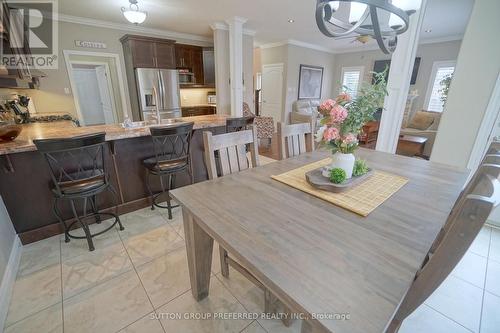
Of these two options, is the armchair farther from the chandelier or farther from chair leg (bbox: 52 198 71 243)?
chair leg (bbox: 52 198 71 243)

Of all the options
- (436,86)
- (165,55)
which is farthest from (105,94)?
(436,86)

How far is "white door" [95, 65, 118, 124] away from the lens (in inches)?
191

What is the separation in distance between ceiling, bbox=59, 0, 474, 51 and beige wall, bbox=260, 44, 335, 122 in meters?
1.12

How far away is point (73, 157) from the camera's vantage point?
2.04 meters

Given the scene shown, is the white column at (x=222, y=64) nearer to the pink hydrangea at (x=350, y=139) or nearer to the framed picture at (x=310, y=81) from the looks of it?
the framed picture at (x=310, y=81)

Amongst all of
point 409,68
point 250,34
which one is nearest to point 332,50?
point 250,34

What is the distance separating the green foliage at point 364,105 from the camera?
1197 millimetres

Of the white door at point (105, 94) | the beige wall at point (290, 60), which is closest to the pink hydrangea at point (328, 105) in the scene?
the white door at point (105, 94)

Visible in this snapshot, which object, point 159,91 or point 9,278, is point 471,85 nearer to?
point 9,278

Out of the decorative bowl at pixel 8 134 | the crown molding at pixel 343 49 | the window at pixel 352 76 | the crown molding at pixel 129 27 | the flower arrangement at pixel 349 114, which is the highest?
the crown molding at pixel 343 49

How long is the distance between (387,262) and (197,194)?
0.92 meters

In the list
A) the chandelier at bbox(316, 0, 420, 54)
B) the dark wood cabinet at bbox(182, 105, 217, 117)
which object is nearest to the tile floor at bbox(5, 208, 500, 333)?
the chandelier at bbox(316, 0, 420, 54)

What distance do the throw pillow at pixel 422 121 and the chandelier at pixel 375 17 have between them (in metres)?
4.26

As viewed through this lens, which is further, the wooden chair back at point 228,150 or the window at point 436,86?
the window at point 436,86
